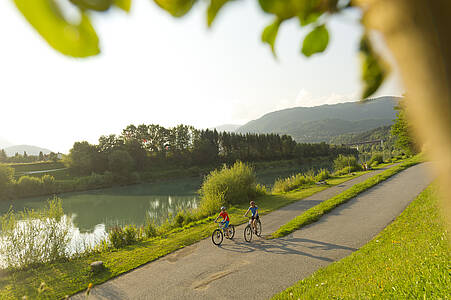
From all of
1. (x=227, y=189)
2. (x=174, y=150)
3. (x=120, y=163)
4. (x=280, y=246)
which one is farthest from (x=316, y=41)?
(x=174, y=150)

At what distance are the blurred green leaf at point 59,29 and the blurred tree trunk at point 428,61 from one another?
1.41 ft

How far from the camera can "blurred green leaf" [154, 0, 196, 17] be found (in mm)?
495

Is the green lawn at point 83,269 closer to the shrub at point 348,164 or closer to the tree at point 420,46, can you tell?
the tree at point 420,46

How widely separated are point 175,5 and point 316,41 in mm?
403

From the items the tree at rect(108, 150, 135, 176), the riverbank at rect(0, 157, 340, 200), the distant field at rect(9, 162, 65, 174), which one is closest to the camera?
the riverbank at rect(0, 157, 340, 200)

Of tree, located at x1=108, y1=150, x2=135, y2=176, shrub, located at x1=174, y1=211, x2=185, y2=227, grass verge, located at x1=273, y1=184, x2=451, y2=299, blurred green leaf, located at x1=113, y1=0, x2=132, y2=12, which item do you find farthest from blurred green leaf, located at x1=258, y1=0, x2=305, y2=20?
tree, located at x1=108, y1=150, x2=135, y2=176

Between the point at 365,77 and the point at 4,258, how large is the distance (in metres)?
11.2

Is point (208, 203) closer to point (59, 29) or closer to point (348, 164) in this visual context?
point (59, 29)

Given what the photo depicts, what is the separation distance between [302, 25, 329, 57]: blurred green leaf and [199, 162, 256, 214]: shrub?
1432 centimetres

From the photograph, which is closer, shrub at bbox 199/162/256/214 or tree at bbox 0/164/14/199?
shrub at bbox 199/162/256/214

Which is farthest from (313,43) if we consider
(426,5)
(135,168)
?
(135,168)

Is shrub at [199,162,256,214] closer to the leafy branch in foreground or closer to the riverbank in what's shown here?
the leafy branch in foreground

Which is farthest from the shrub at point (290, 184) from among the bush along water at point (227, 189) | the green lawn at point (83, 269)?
the green lawn at point (83, 269)

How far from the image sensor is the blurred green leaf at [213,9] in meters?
0.52
